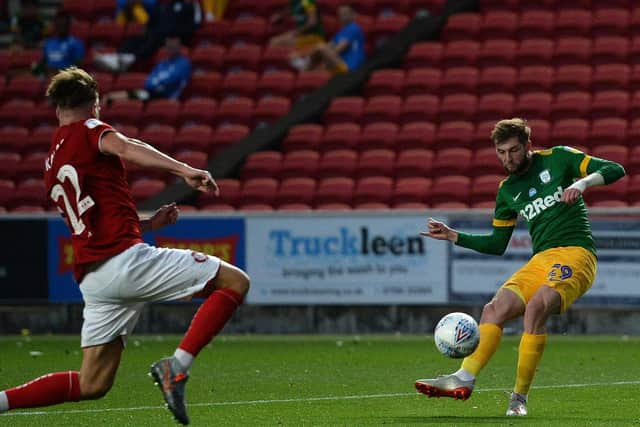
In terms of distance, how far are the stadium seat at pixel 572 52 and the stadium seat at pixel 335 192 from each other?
3.65m

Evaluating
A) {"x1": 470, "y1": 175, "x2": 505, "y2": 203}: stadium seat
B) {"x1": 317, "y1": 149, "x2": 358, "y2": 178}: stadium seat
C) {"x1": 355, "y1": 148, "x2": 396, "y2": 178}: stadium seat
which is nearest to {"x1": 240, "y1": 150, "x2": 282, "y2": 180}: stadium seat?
{"x1": 317, "y1": 149, "x2": 358, "y2": 178}: stadium seat

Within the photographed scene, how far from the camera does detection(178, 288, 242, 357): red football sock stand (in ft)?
24.1

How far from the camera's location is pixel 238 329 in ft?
58.3

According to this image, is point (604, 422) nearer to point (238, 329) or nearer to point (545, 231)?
point (545, 231)

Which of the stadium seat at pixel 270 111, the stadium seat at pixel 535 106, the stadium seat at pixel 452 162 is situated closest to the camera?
the stadium seat at pixel 452 162

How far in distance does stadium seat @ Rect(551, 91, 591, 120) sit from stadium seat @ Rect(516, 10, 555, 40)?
1.62 metres

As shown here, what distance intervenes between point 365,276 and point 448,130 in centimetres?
330

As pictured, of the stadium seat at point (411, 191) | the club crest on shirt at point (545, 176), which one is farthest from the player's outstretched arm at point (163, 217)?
the stadium seat at point (411, 191)

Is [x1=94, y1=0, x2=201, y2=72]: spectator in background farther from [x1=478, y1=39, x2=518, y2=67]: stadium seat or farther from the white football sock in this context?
the white football sock

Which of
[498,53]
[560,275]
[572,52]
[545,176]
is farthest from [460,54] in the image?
[560,275]

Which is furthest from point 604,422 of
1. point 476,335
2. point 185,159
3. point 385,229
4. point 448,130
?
point 185,159

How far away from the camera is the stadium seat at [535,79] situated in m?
20.2

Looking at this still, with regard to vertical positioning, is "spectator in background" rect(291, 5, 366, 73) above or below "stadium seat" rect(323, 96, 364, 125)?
above

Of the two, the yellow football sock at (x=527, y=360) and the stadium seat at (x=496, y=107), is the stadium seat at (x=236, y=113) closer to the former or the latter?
→ the stadium seat at (x=496, y=107)
